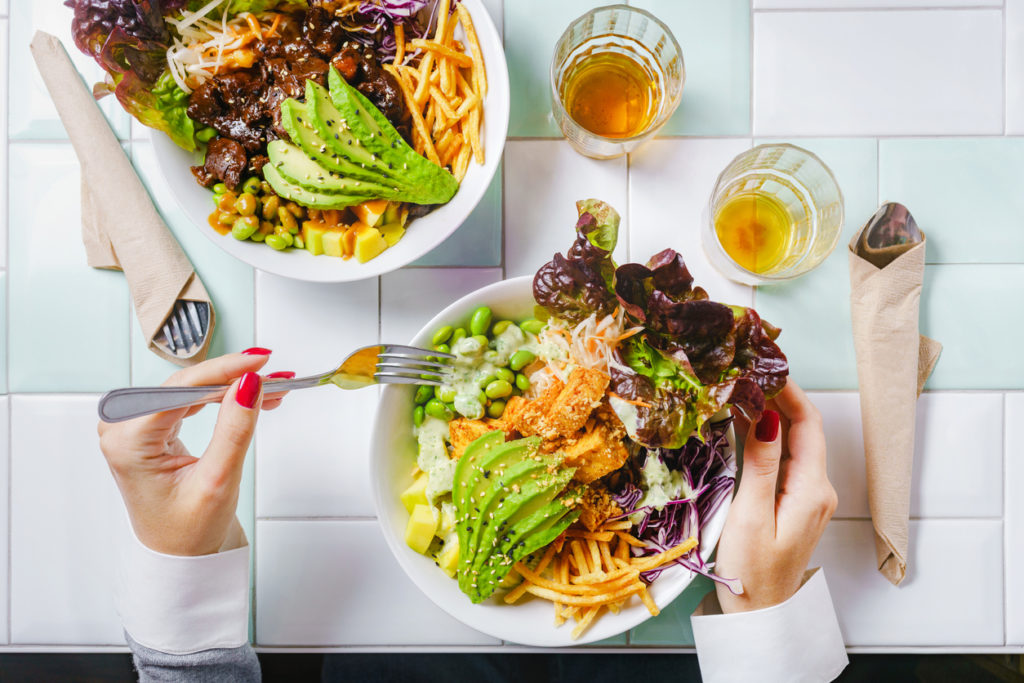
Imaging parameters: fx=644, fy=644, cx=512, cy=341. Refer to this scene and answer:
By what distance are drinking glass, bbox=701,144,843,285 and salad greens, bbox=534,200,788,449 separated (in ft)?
0.78

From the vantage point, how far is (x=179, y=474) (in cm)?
115

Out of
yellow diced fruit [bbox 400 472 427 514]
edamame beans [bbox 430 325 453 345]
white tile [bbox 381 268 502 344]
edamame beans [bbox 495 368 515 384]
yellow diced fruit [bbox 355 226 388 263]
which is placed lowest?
yellow diced fruit [bbox 400 472 427 514]

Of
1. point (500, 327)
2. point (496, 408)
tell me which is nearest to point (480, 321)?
point (500, 327)

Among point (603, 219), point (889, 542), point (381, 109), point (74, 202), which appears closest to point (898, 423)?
point (889, 542)

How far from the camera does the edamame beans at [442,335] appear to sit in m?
1.10

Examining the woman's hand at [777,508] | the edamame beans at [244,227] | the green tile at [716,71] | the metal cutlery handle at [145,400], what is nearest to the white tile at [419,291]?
the edamame beans at [244,227]

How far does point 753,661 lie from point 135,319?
4.67 feet

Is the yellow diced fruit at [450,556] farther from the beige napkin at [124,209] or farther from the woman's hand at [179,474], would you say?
the beige napkin at [124,209]

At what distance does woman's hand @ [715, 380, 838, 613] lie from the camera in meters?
1.16

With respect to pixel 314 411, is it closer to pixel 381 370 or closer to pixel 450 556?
pixel 381 370

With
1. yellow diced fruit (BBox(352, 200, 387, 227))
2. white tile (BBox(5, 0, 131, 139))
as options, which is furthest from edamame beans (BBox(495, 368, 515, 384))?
white tile (BBox(5, 0, 131, 139))

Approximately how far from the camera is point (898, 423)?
1274mm

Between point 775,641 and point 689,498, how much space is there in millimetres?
370

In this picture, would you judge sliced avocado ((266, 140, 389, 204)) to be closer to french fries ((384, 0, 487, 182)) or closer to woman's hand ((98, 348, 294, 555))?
french fries ((384, 0, 487, 182))
